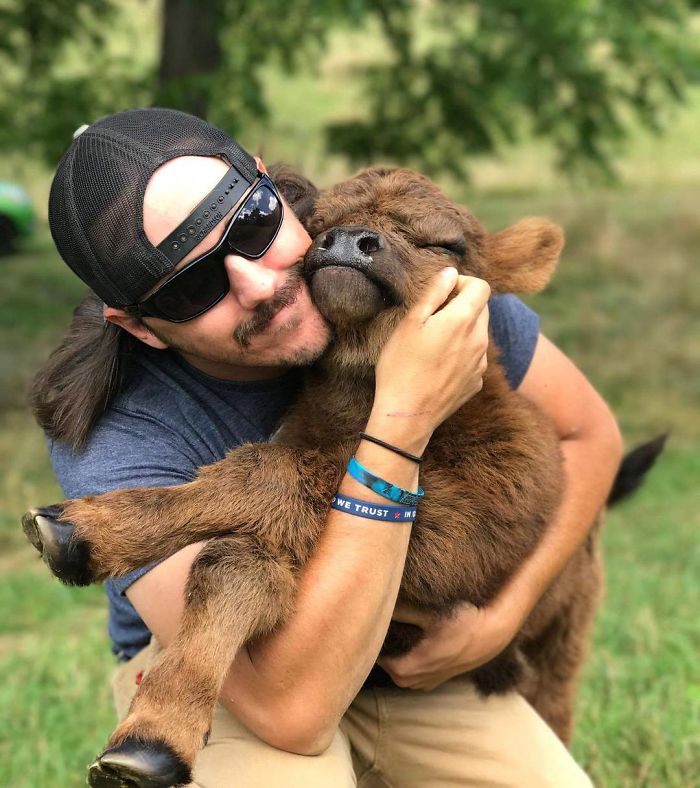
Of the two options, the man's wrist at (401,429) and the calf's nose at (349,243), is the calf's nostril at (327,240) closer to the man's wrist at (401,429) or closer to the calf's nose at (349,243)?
the calf's nose at (349,243)

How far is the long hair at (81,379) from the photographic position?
276 cm

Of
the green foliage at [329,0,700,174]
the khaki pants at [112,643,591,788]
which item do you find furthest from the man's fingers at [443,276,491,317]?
the green foliage at [329,0,700,174]

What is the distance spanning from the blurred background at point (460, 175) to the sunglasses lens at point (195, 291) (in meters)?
2.11

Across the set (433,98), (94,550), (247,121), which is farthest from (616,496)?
(433,98)

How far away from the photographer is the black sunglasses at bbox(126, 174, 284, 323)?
8.54 ft

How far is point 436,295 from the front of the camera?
2.73 meters

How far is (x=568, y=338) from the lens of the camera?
1108 cm

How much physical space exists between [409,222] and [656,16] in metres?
6.56

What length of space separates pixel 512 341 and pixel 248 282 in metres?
1.07

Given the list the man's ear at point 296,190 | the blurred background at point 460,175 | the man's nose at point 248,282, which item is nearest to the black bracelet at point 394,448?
the man's nose at point 248,282

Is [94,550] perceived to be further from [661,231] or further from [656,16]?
[661,231]

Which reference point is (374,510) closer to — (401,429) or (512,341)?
(401,429)

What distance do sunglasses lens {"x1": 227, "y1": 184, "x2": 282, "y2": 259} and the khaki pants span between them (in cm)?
124

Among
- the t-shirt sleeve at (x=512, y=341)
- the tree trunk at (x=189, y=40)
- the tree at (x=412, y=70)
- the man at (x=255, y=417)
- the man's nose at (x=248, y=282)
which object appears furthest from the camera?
the tree trunk at (x=189, y=40)
